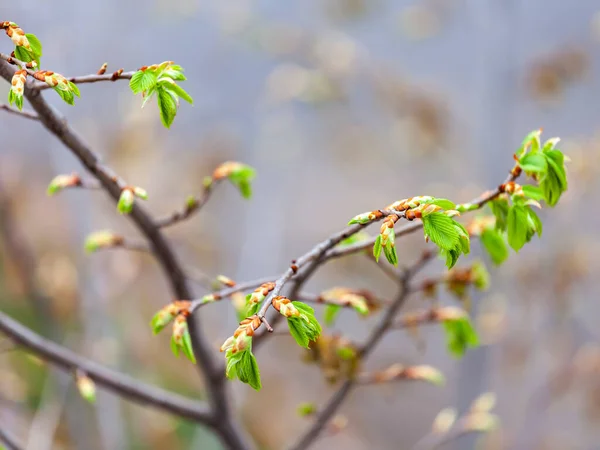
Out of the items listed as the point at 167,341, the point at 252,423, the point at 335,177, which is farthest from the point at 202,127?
the point at 252,423

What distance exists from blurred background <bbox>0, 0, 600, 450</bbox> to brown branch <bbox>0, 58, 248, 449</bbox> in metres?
0.69

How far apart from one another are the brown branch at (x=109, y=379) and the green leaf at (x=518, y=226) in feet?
1.18

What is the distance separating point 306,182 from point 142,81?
184 cm

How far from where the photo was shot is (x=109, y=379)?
55cm

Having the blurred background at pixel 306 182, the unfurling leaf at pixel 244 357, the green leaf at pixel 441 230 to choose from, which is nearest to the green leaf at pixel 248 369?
the unfurling leaf at pixel 244 357

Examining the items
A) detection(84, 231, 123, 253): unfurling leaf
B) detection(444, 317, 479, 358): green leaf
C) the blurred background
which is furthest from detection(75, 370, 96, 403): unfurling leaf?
the blurred background

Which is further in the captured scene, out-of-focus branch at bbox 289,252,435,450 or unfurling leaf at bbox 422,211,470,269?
out-of-focus branch at bbox 289,252,435,450

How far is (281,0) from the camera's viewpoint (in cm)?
203

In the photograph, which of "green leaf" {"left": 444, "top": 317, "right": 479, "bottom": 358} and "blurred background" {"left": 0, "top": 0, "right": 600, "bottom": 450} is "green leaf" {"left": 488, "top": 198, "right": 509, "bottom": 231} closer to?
"green leaf" {"left": 444, "top": 317, "right": 479, "bottom": 358}

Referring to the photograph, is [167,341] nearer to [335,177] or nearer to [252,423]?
[252,423]

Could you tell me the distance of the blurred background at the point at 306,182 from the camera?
1.43 metres

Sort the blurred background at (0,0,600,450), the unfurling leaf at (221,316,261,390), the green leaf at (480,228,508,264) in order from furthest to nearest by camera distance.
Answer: the blurred background at (0,0,600,450)
the green leaf at (480,228,508,264)
the unfurling leaf at (221,316,261,390)

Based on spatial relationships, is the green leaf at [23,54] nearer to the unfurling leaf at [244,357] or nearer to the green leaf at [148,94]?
the green leaf at [148,94]

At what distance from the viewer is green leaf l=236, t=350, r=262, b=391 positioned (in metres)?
0.29
